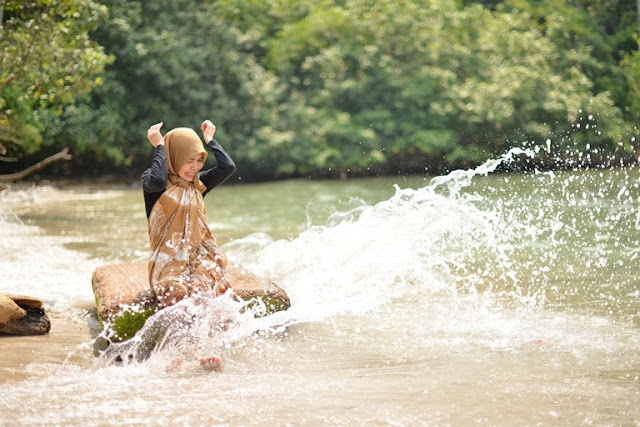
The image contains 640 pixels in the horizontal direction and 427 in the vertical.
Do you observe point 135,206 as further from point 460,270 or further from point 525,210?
point 460,270

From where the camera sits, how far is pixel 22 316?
6.11 metres

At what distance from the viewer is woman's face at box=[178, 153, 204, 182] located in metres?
5.84

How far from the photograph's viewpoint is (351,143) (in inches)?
1202

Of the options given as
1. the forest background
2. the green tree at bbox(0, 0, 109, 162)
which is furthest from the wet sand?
the forest background

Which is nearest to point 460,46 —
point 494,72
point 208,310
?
point 494,72

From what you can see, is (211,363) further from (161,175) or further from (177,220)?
(161,175)

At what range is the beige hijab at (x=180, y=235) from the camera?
5777 mm

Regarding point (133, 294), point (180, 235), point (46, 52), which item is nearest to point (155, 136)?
point (180, 235)

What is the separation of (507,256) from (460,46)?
22673 millimetres

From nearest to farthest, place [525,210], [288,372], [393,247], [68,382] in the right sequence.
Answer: [68,382] < [288,372] < [393,247] < [525,210]

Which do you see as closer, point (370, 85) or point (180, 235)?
point (180, 235)

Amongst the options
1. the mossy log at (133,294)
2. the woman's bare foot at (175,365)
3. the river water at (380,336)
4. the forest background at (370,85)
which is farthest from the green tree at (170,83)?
the woman's bare foot at (175,365)

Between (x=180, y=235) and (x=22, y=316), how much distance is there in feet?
4.61

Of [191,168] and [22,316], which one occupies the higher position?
[191,168]
